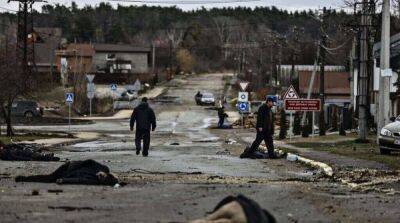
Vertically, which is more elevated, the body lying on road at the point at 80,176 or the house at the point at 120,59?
the house at the point at 120,59

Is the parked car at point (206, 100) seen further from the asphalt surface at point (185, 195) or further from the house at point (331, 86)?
the asphalt surface at point (185, 195)

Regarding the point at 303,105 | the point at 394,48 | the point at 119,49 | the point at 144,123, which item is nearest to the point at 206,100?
the point at 394,48

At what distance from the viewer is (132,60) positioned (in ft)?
452

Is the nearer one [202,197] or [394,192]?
[202,197]

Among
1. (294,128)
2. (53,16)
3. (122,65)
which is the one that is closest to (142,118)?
(294,128)

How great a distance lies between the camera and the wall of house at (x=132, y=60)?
13525cm

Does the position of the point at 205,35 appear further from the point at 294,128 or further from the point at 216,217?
the point at 216,217

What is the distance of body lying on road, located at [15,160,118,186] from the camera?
14.4 m

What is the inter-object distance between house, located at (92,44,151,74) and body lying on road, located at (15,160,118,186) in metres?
117

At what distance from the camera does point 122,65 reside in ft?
446

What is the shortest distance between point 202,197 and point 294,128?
110 ft

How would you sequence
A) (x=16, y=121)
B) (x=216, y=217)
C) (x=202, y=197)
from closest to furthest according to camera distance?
1. (x=216, y=217)
2. (x=202, y=197)
3. (x=16, y=121)

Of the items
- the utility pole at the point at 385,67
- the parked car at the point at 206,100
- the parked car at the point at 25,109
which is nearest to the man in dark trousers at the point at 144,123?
the utility pole at the point at 385,67

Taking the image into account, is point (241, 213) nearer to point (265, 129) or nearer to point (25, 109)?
point (265, 129)
